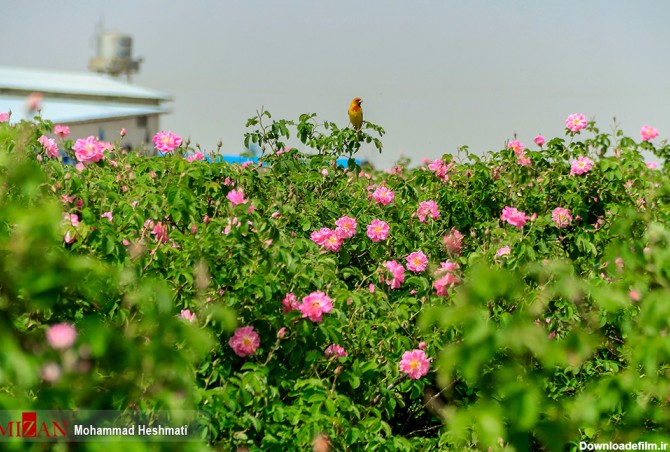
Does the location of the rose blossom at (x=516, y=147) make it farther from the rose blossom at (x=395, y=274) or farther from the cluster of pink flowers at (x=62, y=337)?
the cluster of pink flowers at (x=62, y=337)

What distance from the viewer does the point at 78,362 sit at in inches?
57.7

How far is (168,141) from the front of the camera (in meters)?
3.90

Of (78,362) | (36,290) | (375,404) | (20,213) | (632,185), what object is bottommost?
(375,404)

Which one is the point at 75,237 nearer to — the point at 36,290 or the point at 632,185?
the point at 36,290

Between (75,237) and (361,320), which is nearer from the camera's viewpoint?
(75,237)

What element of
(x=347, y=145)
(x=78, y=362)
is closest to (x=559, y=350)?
(x=78, y=362)

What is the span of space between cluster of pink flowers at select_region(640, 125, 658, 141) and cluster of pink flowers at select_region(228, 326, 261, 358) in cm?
335

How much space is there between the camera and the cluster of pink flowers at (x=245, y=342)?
2646 millimetres

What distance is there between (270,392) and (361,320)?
23.4 inches

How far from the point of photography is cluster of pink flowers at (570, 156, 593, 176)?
175 inches

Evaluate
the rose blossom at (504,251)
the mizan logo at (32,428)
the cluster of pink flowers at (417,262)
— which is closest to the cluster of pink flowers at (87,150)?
the cluster of pink flowers at (417,262)

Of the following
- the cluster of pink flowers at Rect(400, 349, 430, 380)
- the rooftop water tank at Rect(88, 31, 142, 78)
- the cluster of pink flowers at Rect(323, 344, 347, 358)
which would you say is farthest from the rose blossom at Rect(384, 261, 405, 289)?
the rooftop water tank at Rect(88, 31, 142, 78)

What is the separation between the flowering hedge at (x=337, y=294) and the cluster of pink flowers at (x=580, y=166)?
3cm

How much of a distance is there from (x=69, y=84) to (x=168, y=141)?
36428mm
